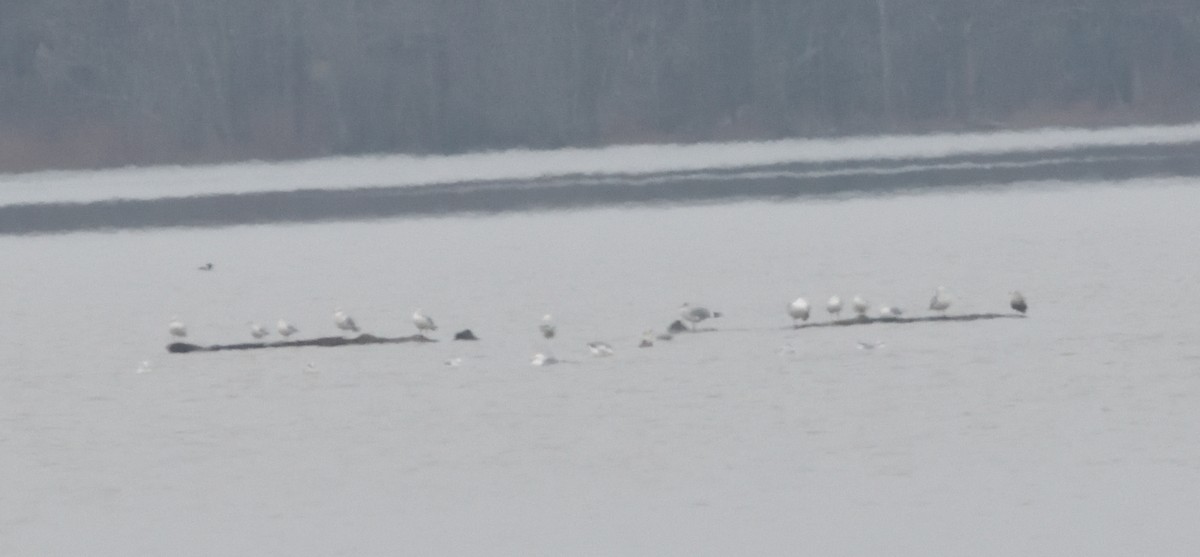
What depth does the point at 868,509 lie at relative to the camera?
45.1ft

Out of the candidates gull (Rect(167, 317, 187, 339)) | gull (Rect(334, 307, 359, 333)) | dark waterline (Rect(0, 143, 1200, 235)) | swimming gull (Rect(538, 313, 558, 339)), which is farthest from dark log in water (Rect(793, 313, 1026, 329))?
dark waterline (Rect(0, 143, 1200, 235))

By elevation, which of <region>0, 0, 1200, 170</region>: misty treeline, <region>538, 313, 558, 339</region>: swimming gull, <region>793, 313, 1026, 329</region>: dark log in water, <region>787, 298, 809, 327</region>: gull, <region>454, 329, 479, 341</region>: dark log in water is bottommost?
<region>0, 0, 1200, 170</region>: misty treeline

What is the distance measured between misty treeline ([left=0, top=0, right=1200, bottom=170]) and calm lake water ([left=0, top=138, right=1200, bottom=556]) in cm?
3936

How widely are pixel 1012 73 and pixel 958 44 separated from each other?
256 centimetres

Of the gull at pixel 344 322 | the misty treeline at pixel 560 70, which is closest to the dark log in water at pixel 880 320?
the gull at pixel 344 322

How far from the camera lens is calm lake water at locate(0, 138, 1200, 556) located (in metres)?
13.6

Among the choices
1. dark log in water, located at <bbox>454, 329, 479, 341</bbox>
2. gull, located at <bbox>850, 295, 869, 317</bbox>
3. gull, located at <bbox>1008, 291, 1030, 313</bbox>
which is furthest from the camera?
gull, located at <bbox>1008, 291, 1030, 313</bbox>

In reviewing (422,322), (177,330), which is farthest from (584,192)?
(422,322)

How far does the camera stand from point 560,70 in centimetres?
7488

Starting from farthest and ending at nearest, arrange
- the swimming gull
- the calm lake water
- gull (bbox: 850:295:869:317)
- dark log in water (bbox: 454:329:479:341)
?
dark log in water (bbox: 454:329:479:341) → gull (bbox: 850:295:869:317) → the swimming gull → the calm lake water

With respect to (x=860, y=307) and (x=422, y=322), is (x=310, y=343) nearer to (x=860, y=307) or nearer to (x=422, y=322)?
(x=422, y=322)

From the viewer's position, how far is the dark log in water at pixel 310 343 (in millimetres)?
22406

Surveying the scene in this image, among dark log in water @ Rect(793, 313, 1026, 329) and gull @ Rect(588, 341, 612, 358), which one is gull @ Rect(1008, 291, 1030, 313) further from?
gull @ Rect(588, 341, 612, 358)

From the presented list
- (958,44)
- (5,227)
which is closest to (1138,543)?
(5,227)
